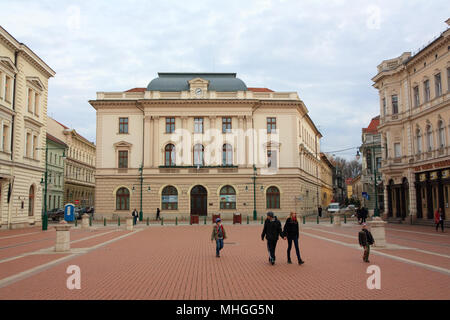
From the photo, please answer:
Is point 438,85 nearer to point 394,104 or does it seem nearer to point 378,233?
point 394,104

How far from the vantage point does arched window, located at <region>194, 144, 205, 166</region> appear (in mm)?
49000

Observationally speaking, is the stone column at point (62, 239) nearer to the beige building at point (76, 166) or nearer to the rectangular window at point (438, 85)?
the rectangular window at point (438, 85)

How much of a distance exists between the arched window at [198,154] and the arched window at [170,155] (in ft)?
8.69

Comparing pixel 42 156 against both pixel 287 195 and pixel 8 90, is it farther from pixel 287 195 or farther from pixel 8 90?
pixel 287 195

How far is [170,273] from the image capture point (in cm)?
1162

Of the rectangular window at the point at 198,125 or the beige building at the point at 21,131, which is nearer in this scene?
the beige building at the point at 21,131

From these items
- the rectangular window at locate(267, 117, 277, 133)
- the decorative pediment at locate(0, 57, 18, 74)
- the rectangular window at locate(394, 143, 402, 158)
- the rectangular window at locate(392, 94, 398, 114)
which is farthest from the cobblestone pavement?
the rectangular window at locate(267, 117, 277, 133)

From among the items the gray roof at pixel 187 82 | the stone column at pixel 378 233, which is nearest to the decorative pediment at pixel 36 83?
the gray roof at pixel 187 82

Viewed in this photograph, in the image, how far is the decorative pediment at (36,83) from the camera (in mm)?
35688

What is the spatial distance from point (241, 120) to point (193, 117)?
5.82 meters

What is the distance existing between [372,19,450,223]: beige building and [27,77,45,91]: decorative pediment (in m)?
31.7

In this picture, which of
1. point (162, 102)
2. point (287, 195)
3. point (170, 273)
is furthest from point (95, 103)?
point (170, 273)

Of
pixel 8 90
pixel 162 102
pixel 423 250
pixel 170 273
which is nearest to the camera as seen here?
pixel 170 273
